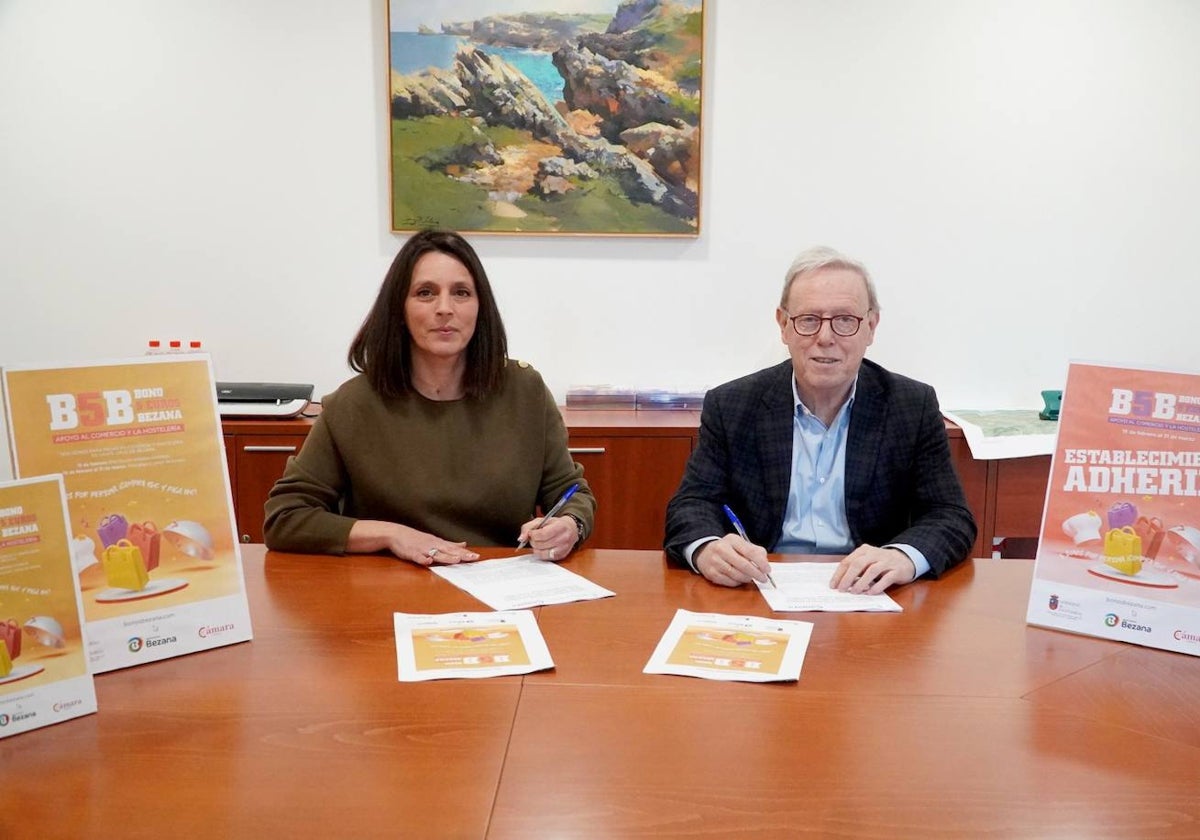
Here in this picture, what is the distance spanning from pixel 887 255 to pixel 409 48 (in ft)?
5.99

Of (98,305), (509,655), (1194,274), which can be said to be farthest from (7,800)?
(1194,274)

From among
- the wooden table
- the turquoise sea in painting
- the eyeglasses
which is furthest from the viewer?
the turquoise sea in painting

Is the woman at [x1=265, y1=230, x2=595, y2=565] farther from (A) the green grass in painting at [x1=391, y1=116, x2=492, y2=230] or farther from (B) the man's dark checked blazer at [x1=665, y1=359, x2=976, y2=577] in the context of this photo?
(A) the green grass in painting at [x1=391, y1=116, x2=492, y2=230]

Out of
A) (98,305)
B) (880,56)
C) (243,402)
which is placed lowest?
(243,402)

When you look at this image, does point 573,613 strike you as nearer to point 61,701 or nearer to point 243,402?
point 61,701

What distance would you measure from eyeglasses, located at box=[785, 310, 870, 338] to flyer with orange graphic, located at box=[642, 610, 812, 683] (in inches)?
28.2

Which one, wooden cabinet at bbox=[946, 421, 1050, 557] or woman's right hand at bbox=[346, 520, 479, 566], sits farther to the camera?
wooden cabinet at bbox=[946, 421, 1050, 557]

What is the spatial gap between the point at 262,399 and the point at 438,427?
1.37 m

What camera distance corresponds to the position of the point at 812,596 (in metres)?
1.61

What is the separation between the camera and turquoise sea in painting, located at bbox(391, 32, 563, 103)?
131 inches

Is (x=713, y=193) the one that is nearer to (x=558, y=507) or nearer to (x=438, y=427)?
(x=438, y=427)

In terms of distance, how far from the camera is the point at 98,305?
3.45 m

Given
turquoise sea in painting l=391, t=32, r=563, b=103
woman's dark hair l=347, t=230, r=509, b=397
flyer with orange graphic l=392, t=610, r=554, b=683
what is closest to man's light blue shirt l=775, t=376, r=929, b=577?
woman's dark hair l=347, t=230, r=509, b=397

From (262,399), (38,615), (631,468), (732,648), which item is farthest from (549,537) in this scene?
(262,399)
